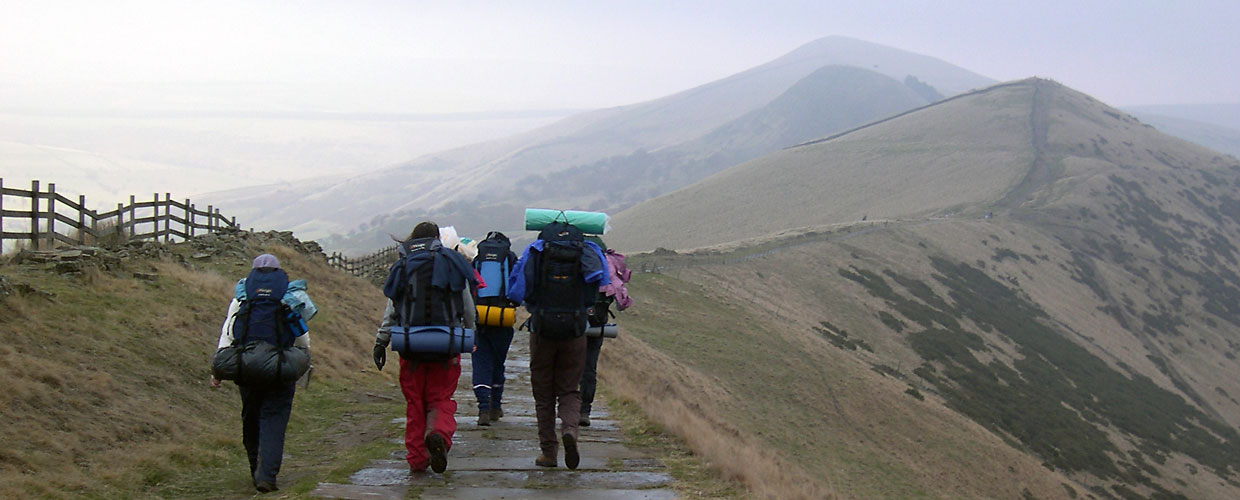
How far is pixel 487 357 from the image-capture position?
33.3 ft

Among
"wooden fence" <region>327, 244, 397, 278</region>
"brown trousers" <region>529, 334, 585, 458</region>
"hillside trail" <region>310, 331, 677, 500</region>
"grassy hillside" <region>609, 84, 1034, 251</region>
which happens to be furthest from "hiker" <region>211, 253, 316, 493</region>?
"grassy hillside" <region>609, 84, 1034, 251</region>

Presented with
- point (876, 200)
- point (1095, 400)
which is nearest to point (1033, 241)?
point (876, 200)

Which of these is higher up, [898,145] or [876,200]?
[898,145]

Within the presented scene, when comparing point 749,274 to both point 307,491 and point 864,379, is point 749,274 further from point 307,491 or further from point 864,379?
point 307,491

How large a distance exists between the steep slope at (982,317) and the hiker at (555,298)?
30.2 ft

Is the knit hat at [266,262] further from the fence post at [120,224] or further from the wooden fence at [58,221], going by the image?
the fence post at [120,224]

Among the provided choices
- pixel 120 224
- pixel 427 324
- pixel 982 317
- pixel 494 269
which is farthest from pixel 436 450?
pixel 982 317

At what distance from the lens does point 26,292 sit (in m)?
10.7

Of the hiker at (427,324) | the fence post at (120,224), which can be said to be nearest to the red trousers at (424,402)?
the hiker at (427,324)

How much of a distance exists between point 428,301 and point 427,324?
191 mm

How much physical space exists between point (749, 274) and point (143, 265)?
1609 inches

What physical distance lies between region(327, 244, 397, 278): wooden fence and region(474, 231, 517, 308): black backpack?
17.0m

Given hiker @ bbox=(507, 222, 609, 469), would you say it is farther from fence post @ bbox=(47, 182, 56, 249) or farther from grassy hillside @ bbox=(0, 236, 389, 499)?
fence post @ bbox=(47, 182, 56, 249)

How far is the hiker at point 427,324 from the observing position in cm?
771
